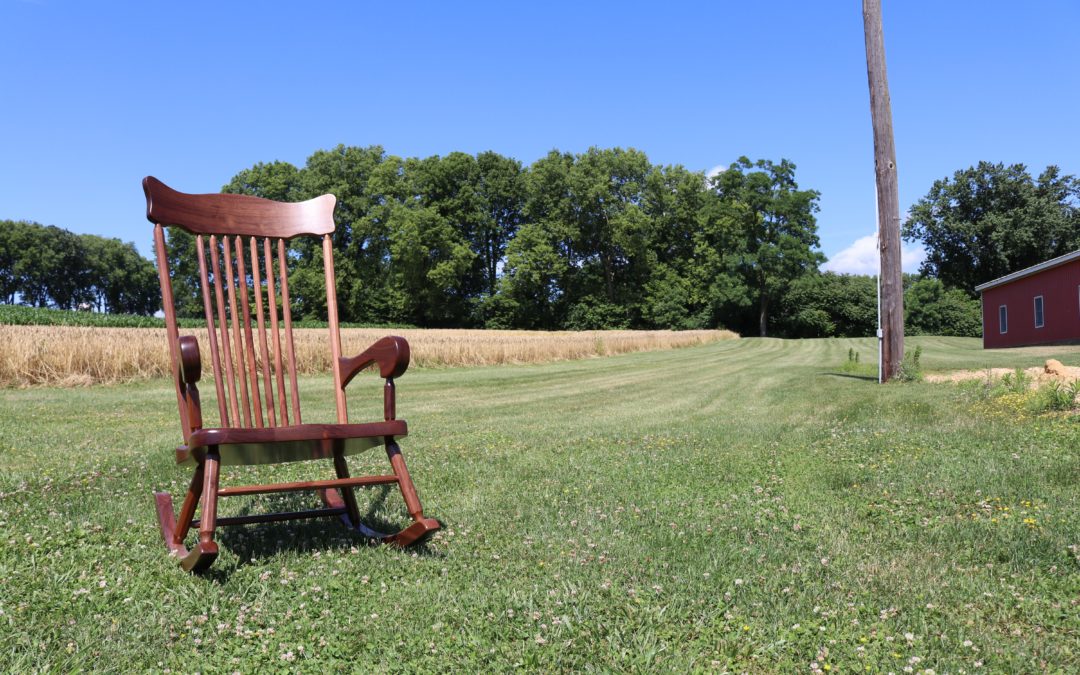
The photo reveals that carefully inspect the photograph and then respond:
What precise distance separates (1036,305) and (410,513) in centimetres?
3119

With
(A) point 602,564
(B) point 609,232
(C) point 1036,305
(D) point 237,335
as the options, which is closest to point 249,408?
(D) point 237,335

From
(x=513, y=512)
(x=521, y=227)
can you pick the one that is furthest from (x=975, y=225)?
(x=513, y=512)

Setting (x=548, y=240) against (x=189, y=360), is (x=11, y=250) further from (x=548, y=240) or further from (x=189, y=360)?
(x=189, y=360)

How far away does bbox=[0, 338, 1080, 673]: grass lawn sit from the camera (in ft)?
7.81

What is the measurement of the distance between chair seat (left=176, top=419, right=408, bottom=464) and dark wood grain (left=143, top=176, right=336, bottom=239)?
4.19 ft

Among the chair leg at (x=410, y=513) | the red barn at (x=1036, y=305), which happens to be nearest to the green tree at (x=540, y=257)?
the red barn at (x=1036, y=305)

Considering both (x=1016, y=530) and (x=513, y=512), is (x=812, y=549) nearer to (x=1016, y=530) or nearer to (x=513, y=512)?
(x=1016, y=530)

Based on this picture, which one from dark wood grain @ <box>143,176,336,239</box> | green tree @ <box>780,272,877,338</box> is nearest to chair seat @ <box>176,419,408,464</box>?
dark wood grain @ <box>143,176,336,239</box>

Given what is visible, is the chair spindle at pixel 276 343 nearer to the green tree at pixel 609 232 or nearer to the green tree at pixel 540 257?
the green tree at pixel 540 257

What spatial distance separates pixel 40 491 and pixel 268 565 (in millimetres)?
1949

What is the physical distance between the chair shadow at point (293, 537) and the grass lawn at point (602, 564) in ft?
0.06

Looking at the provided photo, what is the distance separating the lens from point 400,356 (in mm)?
3377

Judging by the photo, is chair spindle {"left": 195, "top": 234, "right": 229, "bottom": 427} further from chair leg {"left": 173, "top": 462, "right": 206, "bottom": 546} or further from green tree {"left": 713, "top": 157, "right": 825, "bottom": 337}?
green tree {"left": 713, "top": 157, "right": 825, "bottom": 337}

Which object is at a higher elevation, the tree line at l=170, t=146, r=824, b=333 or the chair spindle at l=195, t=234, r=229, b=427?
the tree line at l=170, t=146, r=824, b=333
